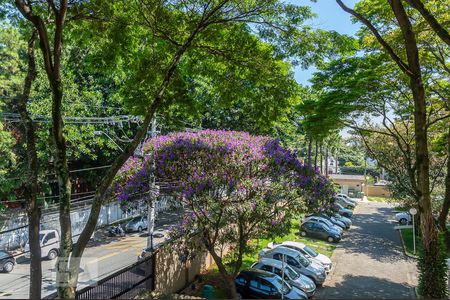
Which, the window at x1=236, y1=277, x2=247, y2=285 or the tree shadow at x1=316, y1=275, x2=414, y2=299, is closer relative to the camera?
the window at x1=236, y1=277, x2=247, y2=285

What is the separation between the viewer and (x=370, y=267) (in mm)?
16484

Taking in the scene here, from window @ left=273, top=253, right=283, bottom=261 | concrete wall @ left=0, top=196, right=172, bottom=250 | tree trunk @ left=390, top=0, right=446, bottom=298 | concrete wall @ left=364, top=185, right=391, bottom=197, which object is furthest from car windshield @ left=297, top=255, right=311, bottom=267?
concrete wall @ left=364, top=185, right=391, bottom=197

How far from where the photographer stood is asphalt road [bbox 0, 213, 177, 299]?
12882 millimetres

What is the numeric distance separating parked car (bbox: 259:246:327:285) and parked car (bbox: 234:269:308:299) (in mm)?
2034

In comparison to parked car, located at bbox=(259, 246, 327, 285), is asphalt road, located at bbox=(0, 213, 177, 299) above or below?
below

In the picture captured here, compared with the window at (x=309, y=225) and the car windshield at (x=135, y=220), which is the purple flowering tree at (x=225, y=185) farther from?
the car windshield at (x=135, y=220)

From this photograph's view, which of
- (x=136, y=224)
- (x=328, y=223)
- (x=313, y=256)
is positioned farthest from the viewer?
(x=136, y=224)

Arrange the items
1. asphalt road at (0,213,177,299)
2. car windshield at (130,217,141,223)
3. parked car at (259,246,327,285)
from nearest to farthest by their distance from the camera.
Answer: asphalt road at (0,213,177,299)
parked car at (259,246,327,285)
car windshield at (130,217,141,223)

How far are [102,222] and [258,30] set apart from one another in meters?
19.4

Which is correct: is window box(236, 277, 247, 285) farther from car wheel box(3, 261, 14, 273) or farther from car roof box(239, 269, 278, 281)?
car wheel box(3, 261, 14, 273)

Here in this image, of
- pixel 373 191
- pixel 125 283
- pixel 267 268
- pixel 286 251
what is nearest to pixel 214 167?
pixel 125 283

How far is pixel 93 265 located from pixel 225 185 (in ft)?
32.5

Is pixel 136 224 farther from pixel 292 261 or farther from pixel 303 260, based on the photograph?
pixel 303 260

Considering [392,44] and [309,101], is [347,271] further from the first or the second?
[392,44]
